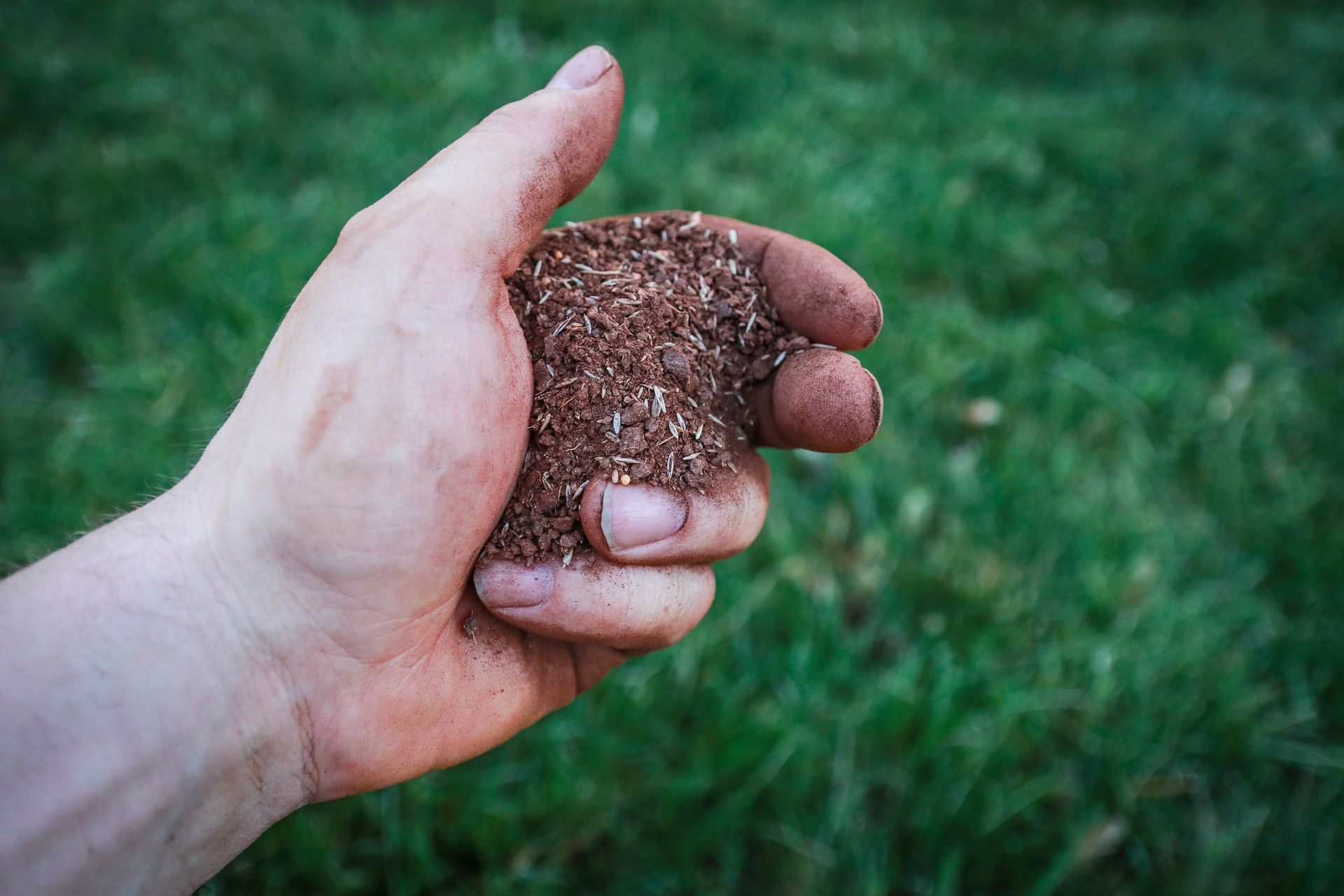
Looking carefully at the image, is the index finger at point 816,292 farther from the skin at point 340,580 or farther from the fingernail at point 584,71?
the fingernail at point 584,71

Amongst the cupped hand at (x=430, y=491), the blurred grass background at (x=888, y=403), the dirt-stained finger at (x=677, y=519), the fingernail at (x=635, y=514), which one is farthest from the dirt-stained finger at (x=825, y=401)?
the blurred grass background at (x=888, y=403)

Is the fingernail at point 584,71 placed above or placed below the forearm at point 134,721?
above

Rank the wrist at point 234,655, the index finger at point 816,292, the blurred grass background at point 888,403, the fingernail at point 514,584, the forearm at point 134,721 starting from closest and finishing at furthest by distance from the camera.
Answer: the forearm at point 134,721 < the wrist at point 234,655 < the fingernail at point 514,584 < the index finger at point 816,292 < the blurred grass background at point 888,403

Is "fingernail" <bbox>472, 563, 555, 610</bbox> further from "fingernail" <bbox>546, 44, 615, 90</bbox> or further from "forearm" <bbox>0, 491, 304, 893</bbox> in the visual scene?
"fingernail" <bbox>546, 44, 615, 90</bbox>

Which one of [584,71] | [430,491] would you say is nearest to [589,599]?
[430,491]

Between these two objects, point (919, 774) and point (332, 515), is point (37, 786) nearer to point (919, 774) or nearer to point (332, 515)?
point (332, 515)

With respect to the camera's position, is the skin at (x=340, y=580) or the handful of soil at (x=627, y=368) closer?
the skin at (x=340, y=580)

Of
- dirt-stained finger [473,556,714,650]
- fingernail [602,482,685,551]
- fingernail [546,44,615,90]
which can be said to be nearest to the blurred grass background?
dirt-stained finger [473,556,714,650]

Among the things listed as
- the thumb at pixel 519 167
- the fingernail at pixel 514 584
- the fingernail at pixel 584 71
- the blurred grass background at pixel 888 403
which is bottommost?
the blurred grass background at pixel 888 403
